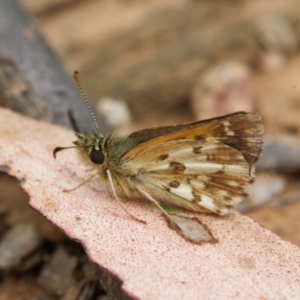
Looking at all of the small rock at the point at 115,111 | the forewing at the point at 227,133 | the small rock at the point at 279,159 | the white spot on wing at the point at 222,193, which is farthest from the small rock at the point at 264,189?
the small rock at the point at 115,111

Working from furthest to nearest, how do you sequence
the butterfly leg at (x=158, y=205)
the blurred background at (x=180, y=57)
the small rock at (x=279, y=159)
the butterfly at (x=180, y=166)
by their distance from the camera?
the blurred background at (x=180, y=57) → the small rock at (x=279, y=159) → the butterfly at (x=180, y=166) → the butterfly leg at (x=158, y=205)

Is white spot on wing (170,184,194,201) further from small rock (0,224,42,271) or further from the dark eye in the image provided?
small rock (0,224,42,271)

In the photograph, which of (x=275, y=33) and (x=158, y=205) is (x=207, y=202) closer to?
(x=158, y=205)

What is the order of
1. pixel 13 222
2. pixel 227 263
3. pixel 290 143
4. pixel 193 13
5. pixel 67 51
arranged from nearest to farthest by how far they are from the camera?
1. pixel 227 263
2. pixel 13 222
3. pixel 290 143
4. pixel 67 51
5. pixel 193 13

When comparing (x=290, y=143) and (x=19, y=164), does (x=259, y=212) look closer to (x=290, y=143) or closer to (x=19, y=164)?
(x=290, y=143)

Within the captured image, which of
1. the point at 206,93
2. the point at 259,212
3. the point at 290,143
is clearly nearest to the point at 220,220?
the point at 259,212

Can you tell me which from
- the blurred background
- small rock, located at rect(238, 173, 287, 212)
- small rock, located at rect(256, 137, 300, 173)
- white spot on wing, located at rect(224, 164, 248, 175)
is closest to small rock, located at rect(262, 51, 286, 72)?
the blurred background

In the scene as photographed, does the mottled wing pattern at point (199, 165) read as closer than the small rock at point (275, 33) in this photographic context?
Yes

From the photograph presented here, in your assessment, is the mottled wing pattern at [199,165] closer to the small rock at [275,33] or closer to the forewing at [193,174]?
the forewing at [193,174]
